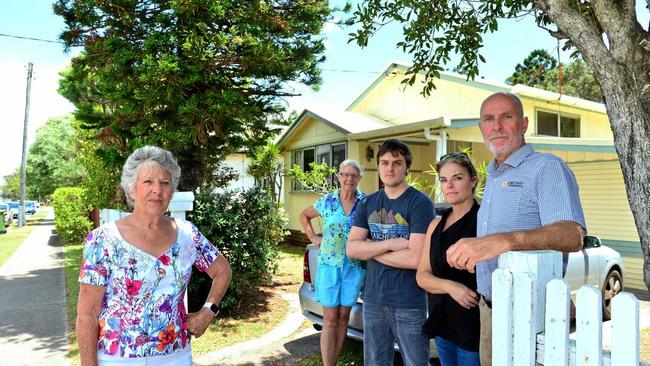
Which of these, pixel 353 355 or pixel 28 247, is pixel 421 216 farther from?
pixel 28 247

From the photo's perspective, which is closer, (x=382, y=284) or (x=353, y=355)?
(x=382, y=284)

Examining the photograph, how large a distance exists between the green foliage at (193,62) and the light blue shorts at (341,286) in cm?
366

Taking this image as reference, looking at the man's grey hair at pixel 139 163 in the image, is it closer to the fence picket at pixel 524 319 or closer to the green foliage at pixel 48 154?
the fence picket at pixel 524 319

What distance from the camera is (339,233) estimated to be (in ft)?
13.9

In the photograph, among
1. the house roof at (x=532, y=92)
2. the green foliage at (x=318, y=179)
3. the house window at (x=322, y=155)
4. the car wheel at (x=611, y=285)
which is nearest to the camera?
the car wheel at (x=611, y=285)

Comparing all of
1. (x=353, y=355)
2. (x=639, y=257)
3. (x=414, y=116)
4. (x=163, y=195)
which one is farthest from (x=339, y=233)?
(x=414, y=116)

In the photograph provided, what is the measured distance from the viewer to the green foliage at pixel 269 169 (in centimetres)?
1468

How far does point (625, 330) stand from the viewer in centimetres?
132

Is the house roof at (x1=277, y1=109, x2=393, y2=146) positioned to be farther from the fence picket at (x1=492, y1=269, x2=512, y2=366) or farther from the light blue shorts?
the fence picket at (x1=492, y1=269, x2=512, y2=366)

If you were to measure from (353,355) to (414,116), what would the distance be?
1050 cm

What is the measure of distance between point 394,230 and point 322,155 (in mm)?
10831

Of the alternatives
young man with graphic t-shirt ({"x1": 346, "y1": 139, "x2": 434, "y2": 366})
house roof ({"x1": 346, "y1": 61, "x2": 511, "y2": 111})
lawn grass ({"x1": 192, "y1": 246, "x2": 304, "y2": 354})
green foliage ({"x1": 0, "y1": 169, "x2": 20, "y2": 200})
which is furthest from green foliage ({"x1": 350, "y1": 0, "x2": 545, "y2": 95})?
green foliage ({"x1": 0, "y1": 169, "x2": 20, "y2": 200})

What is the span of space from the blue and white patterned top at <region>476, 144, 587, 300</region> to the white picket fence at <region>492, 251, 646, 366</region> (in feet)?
1.37

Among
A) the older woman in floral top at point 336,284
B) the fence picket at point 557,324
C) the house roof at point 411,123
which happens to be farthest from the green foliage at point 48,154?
the fence picket at point 557,324
